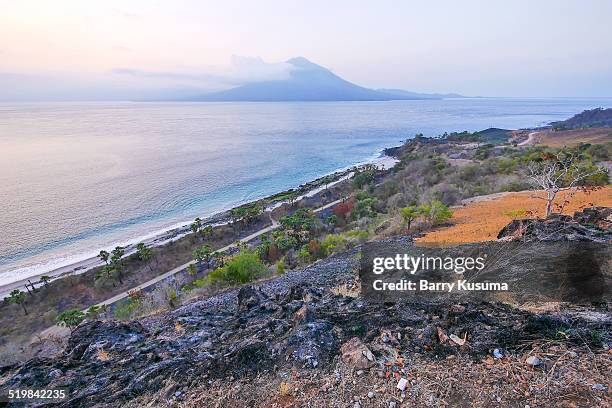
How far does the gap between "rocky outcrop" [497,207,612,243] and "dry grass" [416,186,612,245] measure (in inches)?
41.8

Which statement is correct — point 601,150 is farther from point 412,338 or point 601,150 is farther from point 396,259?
point 412,338

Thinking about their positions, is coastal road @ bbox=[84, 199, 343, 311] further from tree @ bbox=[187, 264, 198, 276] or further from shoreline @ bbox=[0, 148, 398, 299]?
shoreline @ bbox=[0, 148, 398, 299]

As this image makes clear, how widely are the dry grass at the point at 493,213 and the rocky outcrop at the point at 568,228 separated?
3.49 ft

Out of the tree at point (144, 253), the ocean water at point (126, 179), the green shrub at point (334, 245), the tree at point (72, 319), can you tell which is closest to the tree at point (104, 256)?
the tree at point (144, 253)

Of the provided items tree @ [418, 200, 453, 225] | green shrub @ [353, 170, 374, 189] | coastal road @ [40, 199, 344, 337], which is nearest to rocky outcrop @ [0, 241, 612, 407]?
tree @ [418, 200, 453, 225]

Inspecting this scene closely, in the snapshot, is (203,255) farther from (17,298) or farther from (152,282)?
(17,298)

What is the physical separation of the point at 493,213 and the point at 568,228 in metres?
7.46

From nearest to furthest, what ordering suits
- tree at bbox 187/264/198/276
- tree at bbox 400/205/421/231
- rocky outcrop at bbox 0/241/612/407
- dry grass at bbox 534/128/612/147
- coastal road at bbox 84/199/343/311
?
rocky outcrop at bbox 0/241/612/407 → tree at bbox 400/205/421/231 → coastal road at bbox 84/199/343/311 → tree at bbox 187/264/198/276 → dry grass at bbox 534/128/612/147

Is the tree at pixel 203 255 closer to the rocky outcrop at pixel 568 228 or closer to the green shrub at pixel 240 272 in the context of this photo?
the green shrub at pixel 240 272

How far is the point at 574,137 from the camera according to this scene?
6209 cm

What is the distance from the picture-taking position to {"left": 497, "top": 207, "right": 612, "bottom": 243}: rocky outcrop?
8141 mm

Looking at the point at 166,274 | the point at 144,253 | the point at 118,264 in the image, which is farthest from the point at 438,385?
the point at 118,264

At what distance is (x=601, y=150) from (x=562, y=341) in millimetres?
40607

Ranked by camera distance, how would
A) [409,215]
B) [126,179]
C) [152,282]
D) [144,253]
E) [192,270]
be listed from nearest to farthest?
[409,215] < [192,270] < [152,282] < [144,253] < [126,179]
